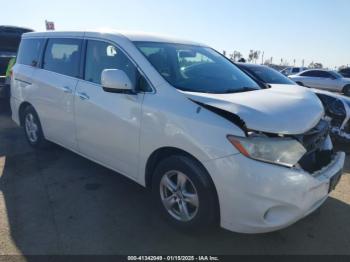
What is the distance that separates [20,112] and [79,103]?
6.91 ft

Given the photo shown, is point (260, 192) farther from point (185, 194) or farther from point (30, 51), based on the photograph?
point (30, 51)

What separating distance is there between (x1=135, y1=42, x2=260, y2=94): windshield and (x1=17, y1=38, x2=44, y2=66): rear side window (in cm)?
225

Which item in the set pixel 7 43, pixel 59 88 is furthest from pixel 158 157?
pixel 7 43

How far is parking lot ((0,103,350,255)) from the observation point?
2.92 metres

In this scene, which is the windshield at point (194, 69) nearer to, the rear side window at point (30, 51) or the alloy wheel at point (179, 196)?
the alloy wheel at point (179, 196)

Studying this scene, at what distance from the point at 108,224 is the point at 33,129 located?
273 cm

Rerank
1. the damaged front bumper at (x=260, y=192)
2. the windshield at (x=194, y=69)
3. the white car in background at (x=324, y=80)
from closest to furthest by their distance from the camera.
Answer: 1. the damaged front bumper at (x=260, y=192)
2. the windshield at (x=194, y=69)
3. the white car in background at (x=324, y=80)

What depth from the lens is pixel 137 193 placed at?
3947 mm

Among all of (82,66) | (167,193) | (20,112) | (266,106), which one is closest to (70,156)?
(20,112)

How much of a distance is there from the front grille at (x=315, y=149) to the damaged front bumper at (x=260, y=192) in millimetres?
185

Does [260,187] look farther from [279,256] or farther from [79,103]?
[79,103]

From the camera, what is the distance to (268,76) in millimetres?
7047

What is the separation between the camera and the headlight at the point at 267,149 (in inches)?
99.4

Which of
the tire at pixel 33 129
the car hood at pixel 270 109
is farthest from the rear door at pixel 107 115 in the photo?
the tire at pixel 33 129
